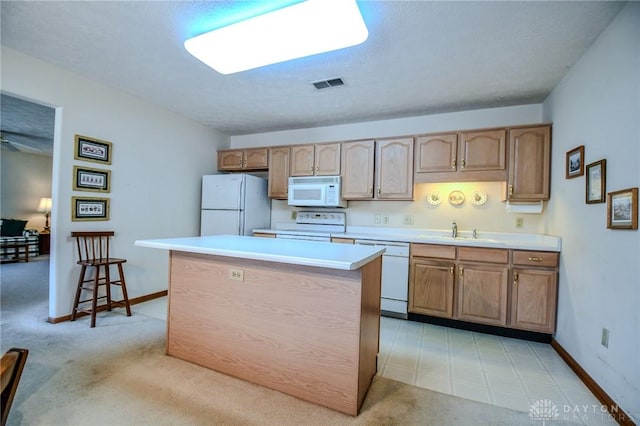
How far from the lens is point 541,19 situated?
5.77ft

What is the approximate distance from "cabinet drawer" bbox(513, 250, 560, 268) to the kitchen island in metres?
1.56

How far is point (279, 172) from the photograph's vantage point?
3.96 meters

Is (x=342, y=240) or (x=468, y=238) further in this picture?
(x=342, y=240)

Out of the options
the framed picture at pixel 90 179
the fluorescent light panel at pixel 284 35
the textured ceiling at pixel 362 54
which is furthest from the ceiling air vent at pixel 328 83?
the framed picture at pixel 90 179

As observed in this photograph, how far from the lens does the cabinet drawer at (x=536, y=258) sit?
2469mm

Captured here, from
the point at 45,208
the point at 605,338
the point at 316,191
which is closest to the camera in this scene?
the point at 605,338

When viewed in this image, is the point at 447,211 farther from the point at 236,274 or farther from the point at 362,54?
the point at 236,274

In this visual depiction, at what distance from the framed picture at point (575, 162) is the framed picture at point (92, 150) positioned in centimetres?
428

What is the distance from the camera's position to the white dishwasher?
9.90ft

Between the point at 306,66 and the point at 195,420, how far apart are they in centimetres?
258

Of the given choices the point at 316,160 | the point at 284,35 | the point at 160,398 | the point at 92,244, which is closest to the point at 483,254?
the point at 316,160

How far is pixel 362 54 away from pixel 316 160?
165cm

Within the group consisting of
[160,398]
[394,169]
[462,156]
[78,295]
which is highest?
[462,156]

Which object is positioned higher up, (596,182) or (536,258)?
A: (596,182)
